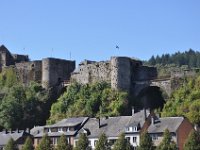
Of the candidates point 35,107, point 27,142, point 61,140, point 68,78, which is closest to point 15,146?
point 27,142

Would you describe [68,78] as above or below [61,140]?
above

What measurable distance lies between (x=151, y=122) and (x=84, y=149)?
32.6 feet

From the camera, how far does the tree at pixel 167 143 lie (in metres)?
77.9

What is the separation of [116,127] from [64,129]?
9.45 meters

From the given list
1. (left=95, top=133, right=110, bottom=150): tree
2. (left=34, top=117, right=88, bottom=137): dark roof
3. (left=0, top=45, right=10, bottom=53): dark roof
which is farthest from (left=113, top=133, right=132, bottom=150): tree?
(left=0, top=45, right=10, bottom=53): dark roof

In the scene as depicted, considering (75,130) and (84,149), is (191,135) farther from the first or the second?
(75,130)

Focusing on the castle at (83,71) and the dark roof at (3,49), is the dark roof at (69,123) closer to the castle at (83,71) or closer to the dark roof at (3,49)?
the castle at (83,71)

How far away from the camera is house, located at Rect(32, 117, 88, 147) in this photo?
Answer: 3733 inches

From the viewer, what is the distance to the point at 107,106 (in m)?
104

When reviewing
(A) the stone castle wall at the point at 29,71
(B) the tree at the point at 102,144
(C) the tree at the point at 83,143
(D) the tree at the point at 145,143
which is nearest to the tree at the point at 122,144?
(B) the tree at the point at 102,144

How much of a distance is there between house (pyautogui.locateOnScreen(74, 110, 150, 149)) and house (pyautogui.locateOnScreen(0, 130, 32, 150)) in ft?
36.9

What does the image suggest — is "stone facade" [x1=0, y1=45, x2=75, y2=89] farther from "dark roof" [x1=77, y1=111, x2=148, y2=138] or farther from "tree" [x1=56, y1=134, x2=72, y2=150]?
"tree" [x1=56, y1=134, x2=72, y2=150]

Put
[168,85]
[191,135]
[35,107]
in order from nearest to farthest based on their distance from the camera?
[191,135], [168,85], [35,107]

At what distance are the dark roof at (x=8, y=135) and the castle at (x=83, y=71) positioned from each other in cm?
1691
